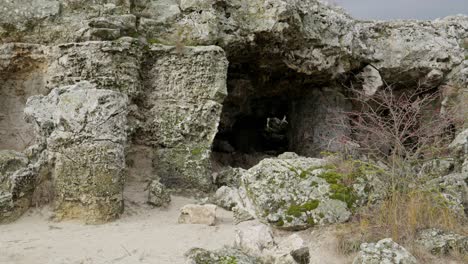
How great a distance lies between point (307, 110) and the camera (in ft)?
40.8

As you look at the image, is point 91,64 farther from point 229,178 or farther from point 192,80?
point 229,178

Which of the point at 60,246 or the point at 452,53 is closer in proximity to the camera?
the point at 60,246

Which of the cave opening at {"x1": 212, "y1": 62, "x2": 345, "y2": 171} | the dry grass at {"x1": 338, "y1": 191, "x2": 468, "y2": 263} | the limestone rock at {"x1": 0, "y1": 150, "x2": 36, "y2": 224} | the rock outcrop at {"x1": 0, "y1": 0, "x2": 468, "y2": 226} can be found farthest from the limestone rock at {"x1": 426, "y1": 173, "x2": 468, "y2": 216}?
the limestone rock at {"x1": 0, "y1": 150, "x2": 36, "y2": 224}

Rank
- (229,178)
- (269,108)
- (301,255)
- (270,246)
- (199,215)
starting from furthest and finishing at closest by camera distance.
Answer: (269,108)
(229,178)
(199,215)
(270,246)
(301,255)

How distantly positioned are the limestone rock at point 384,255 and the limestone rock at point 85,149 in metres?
3.44

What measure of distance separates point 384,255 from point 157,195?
385cm

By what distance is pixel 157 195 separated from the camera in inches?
273

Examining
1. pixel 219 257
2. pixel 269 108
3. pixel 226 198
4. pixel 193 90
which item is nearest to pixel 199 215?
pixel 226 198

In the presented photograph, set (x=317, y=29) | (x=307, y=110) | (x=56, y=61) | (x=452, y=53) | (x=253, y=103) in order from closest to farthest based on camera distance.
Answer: (x=56, y=61), (x=317, y=29), (x=452, y=53), (x=307, y=110), (x=253, y=103)

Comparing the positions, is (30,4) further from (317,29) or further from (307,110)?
(307,110)

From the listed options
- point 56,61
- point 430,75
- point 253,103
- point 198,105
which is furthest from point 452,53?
point 56,61

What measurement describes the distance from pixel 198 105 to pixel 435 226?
4644 millimetres

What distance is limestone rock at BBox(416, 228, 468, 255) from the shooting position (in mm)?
4324

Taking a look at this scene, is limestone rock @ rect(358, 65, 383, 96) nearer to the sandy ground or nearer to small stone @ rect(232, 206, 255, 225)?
the sandy ground
